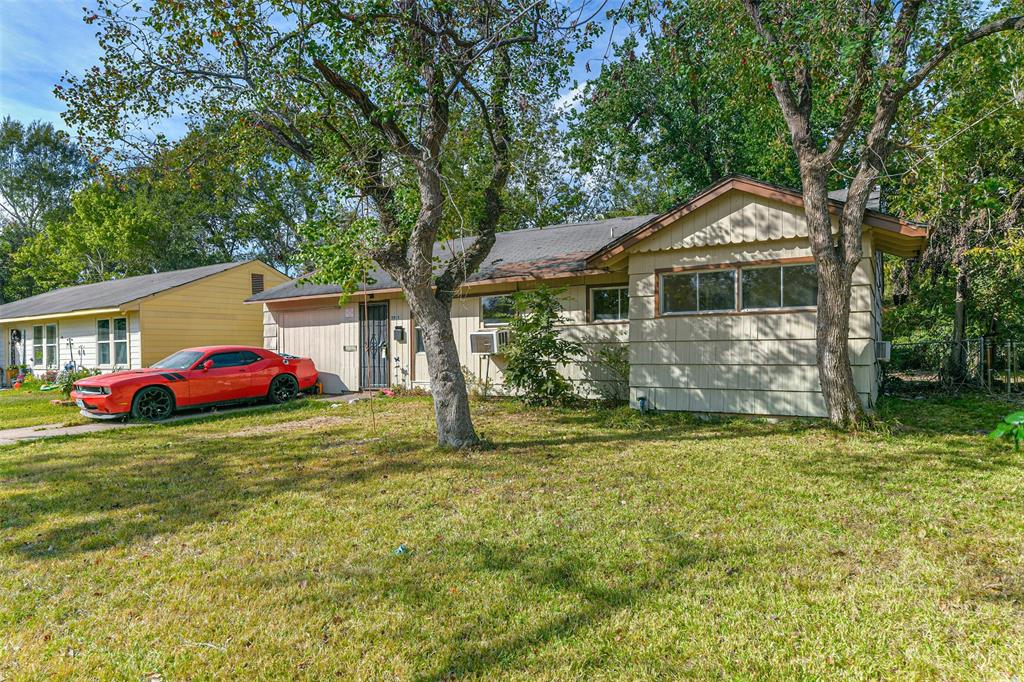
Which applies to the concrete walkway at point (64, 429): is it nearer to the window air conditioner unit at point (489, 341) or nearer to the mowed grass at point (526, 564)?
the mowed grass at point (526, 564)

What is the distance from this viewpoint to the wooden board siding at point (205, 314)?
16094mm

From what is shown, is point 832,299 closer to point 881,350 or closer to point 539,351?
point 881,350

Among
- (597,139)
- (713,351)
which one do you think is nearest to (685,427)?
(713,351)

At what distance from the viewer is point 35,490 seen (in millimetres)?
5688

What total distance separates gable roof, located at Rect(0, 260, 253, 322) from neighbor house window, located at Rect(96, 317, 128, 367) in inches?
25.4

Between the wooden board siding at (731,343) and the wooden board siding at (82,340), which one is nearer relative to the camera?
the wooden board siding at (731,343)

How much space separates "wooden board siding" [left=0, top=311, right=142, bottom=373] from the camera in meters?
16.0

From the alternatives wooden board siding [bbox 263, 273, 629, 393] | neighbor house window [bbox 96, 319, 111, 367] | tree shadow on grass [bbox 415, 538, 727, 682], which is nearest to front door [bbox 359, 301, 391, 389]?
wooden board siding [bbox 263, 273, 629, 393]

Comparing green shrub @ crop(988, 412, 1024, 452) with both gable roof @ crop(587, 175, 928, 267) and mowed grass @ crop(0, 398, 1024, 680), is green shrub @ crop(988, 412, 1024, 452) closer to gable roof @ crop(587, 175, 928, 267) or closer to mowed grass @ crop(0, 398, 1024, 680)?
mowed grass @ crop(0, 398, 1024, 680)

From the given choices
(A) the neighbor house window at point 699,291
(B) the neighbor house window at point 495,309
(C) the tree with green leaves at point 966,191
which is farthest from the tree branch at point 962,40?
(B) the neighbor house window at point 495,309

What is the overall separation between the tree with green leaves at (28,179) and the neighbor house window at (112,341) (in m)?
23.9

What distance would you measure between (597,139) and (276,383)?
331 inches

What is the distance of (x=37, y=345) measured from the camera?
20.2 meters

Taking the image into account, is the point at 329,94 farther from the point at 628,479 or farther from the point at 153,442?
the point at 628,479
